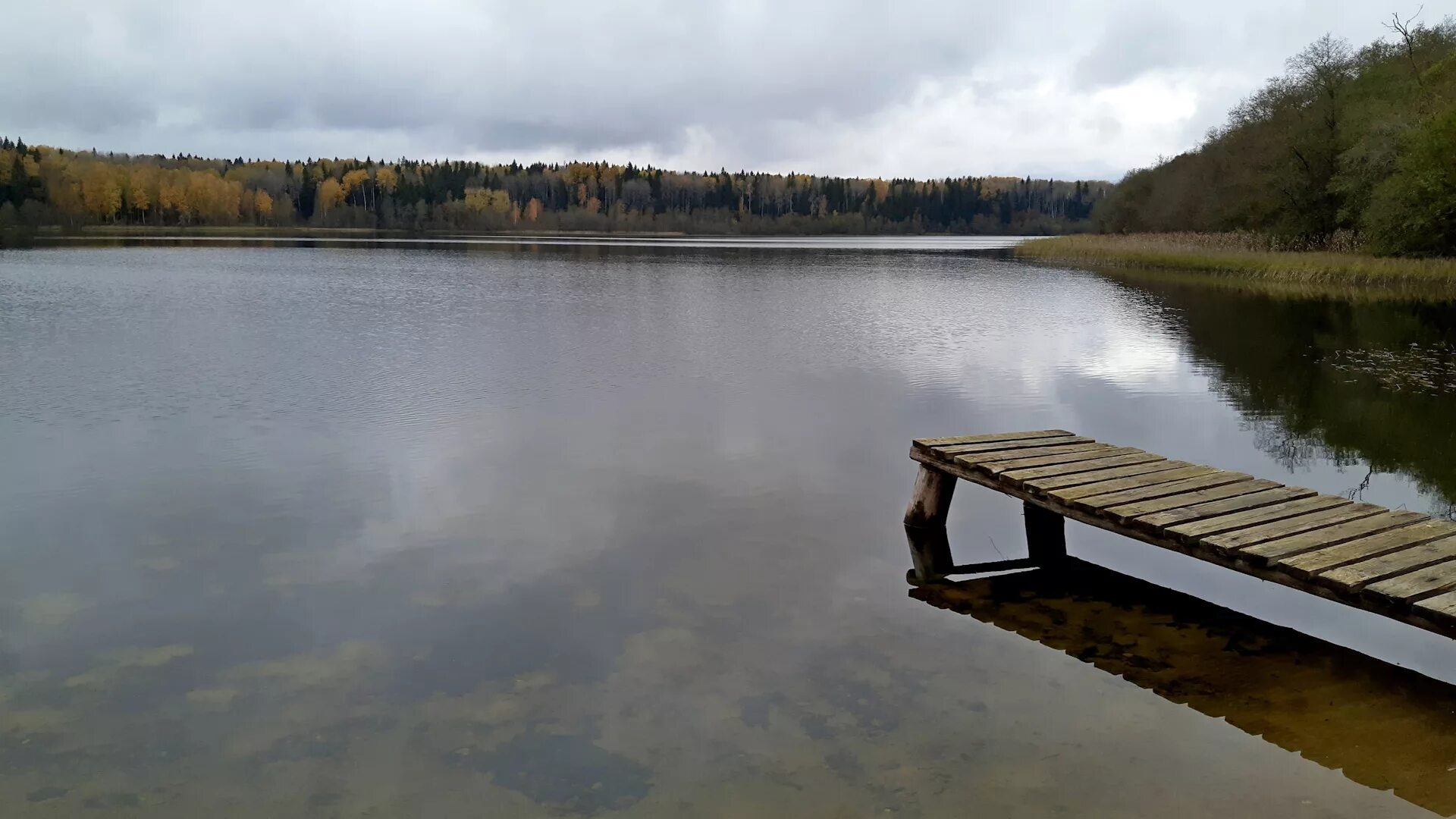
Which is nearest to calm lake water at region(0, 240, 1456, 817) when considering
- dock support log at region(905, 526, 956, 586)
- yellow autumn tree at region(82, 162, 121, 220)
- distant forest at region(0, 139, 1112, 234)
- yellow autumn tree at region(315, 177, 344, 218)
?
dock support log at region(905, 526, 956, 586)

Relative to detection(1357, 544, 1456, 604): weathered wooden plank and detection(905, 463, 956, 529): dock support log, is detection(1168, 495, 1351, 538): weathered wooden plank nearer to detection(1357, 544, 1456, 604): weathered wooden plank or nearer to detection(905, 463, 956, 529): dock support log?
detection(1357, 544, 1456, 604): weathered wooden plank

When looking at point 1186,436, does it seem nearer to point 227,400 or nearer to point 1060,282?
point 227,400

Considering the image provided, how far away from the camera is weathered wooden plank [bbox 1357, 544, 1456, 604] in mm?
4910

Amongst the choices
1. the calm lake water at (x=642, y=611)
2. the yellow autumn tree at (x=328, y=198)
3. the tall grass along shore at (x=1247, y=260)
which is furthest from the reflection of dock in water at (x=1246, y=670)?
the yellow autumn tree at (x=328, y=198)

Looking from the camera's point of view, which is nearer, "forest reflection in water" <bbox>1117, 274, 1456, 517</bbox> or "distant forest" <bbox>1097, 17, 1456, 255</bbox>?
"forest reflection in water" <bbox>1117, 274, 1456, 517</bbox>

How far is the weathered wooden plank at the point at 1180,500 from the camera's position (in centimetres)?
624

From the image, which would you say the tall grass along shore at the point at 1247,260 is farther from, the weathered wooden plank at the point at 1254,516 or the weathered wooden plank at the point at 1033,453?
the weathered wooden plank at the point at 1254,516

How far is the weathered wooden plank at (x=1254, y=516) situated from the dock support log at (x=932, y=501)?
1992mm

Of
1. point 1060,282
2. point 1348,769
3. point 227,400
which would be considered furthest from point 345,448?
point 1060,282

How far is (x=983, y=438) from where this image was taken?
8.27 metres

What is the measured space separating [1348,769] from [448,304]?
2224 cm

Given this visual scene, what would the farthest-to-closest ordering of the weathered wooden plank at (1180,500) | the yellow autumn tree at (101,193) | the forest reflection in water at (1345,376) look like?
the yellow autumn tree at (101,193), the forest reflection in water at (1345,376), the weathered wooden plank at (1180,500)

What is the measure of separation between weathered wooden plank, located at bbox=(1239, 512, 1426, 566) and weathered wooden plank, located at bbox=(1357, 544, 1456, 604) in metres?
0.33

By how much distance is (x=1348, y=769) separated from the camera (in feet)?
14.2
